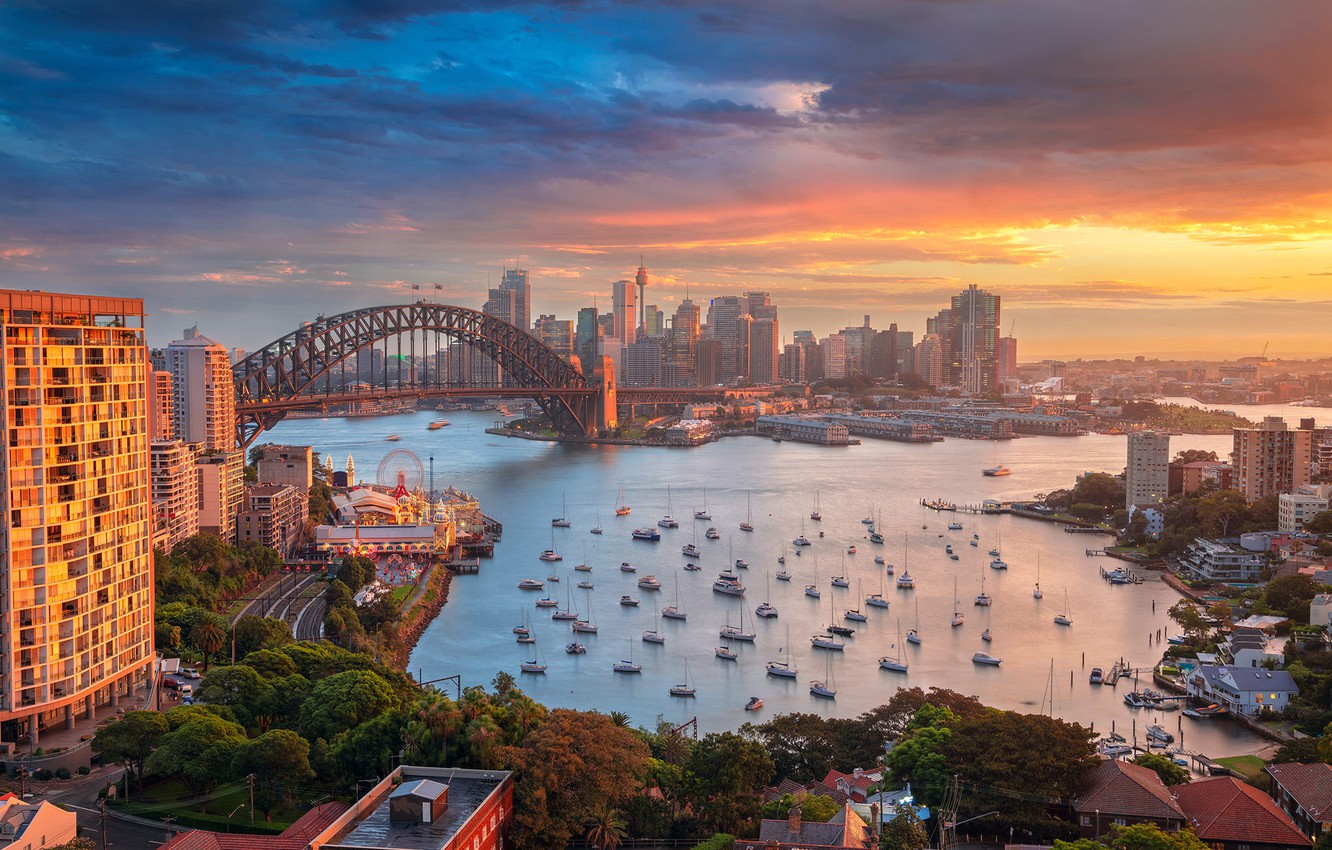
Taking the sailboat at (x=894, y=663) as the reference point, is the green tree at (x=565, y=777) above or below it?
above

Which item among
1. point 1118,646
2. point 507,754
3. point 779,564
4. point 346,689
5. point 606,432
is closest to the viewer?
point 507,754

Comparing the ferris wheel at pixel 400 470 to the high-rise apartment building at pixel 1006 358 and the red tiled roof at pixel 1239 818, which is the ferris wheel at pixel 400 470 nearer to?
the red tiled roof at pixel 1239 818

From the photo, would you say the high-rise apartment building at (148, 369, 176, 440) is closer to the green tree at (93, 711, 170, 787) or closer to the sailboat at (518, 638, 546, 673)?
the sailboat at (518, 638, 546, 673)

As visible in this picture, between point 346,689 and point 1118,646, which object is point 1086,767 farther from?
point 1118,646

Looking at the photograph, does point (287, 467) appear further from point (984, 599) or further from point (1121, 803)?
point (1121, 803)

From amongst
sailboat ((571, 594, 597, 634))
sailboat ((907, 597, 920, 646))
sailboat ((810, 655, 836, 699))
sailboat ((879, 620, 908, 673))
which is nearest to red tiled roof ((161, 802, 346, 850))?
sailboat ((810, 655, 836, 699))

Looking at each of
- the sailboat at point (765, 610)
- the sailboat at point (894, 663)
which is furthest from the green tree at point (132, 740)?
the sailboat at point (765, 610)

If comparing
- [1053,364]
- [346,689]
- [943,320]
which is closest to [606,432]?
[346,689]
